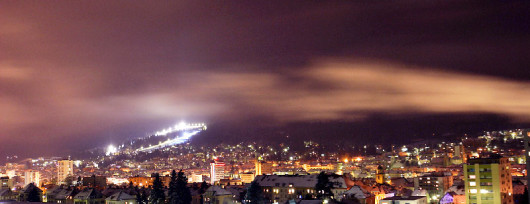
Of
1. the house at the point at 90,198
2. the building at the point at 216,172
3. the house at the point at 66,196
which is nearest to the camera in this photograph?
the house at the point at 90,198

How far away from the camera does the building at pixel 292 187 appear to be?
140 feet

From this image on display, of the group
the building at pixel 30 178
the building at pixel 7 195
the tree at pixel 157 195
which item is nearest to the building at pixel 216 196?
the tree at pixel 157 195

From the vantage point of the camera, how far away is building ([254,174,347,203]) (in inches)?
1674

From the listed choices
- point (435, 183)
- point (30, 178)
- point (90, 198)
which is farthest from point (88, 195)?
point (30, 178)

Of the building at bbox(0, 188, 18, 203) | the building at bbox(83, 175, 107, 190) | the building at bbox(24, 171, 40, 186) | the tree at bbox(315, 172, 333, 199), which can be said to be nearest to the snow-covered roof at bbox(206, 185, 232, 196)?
the tree at bbox(315, 172, 333, 199)

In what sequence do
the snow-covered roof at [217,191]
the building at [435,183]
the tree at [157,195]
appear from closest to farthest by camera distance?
the tree at [157,195] → the snow-covered roof at [217,191] → the building at [435,183]

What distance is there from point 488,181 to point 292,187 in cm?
1620

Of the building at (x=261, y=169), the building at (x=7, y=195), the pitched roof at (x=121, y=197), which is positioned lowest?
the building at (x=7, y=195)

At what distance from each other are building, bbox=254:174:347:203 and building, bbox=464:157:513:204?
38.1ft

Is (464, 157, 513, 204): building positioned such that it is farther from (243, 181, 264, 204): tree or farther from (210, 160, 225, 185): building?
(210, 160, 225, 185): building

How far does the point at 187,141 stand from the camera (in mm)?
185250

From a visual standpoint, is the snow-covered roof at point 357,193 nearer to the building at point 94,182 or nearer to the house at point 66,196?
the house at point 66,196

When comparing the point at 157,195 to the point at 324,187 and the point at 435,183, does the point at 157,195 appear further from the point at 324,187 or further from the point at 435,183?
the point at 435,183

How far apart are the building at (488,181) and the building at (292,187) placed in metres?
11.6
